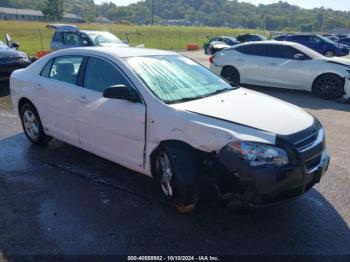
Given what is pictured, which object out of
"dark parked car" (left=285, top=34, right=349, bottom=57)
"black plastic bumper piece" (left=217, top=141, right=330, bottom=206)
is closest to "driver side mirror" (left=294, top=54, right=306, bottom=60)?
"black plastic bumper piece" (left=217, top=141, right=330, bottom=206)

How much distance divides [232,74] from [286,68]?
5.79 feet

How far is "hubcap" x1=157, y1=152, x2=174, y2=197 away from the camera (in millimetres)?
3551

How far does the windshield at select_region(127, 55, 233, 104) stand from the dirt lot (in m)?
1.12

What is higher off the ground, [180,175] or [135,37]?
[180,175]

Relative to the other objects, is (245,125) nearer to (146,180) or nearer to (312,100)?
(146,180)

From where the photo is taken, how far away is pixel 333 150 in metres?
5.49

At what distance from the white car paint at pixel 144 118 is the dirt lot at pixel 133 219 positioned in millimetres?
396

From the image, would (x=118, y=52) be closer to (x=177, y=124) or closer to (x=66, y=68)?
(x=66, y=68)

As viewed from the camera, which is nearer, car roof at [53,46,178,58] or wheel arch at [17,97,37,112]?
car roof at [53,46,178,58]

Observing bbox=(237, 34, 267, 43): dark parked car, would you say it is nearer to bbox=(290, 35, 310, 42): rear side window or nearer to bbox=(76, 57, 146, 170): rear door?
bbox=(290, 35, 310, 42): rear side window

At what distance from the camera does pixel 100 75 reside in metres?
4.32

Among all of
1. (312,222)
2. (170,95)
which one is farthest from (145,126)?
(312,222)

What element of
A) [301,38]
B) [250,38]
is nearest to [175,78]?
[301,38]

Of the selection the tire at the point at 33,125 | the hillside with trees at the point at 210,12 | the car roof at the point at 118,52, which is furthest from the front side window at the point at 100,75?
the hillside with trees at the point at 210,12
